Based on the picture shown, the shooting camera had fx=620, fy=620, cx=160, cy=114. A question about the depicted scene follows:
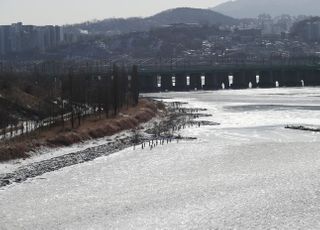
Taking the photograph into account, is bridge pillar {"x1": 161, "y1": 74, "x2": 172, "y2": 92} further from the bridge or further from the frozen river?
the frozen river

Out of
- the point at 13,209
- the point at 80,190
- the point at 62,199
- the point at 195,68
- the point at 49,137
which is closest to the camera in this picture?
the point at 13,209

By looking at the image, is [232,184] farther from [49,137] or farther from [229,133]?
[229,133]

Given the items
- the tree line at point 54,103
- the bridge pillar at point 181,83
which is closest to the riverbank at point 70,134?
the tree line at point 54,103

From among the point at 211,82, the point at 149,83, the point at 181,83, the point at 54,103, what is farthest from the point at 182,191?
the point at 211,82

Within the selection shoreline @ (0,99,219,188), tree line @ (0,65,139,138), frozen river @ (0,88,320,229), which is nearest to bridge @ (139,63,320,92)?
tree line @ (0,65,139,138)

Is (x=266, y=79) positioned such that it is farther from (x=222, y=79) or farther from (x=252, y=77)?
(x=222, y=79)

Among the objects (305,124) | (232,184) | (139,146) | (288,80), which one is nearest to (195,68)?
(288,80)

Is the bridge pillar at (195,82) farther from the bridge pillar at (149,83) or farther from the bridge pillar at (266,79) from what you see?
the bridge pillar at (266,79)
